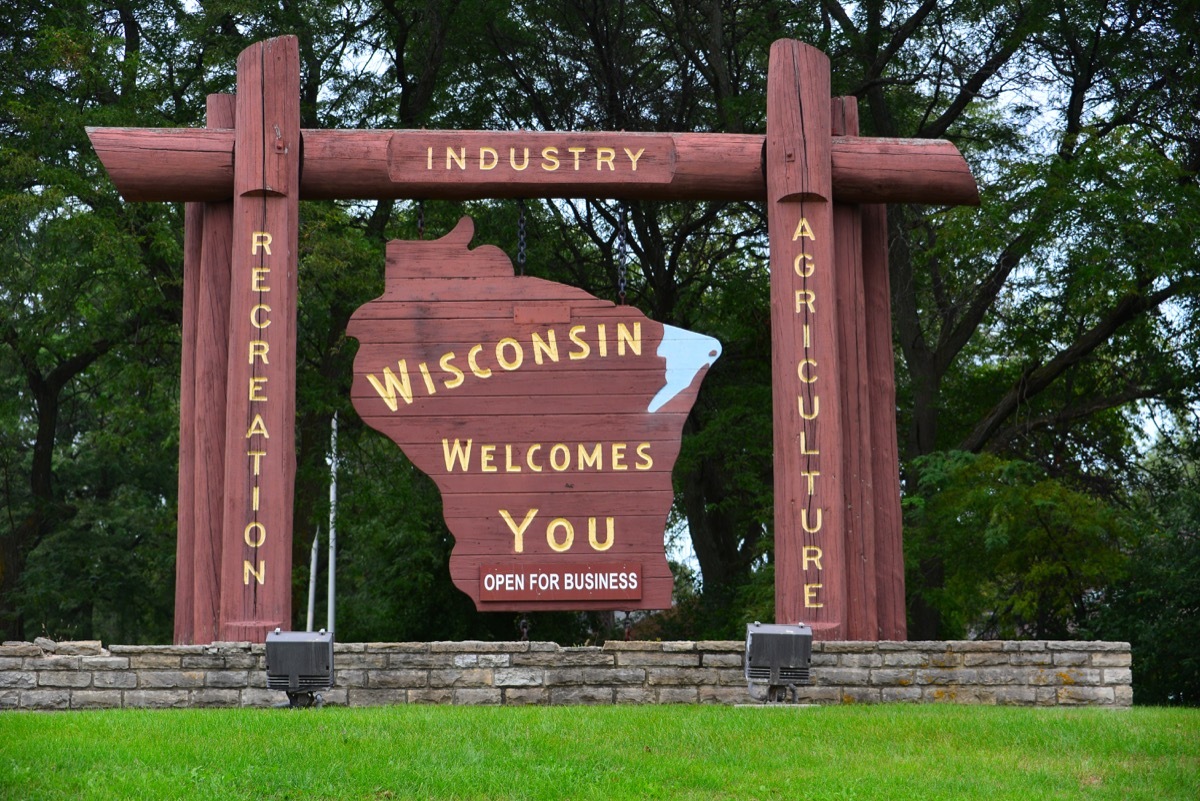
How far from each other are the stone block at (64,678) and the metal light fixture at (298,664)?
145 centimetres

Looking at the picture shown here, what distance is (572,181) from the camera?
12.9 metres

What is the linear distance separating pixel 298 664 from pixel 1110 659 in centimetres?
590

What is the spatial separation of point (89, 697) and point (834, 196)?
702 cm

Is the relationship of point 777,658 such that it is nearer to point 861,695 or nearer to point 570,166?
point 861,695

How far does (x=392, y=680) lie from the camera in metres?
11.4

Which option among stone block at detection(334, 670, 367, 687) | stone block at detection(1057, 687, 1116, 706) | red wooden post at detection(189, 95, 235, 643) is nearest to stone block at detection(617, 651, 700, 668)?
stone block at detection(334, 670, 367, 687)

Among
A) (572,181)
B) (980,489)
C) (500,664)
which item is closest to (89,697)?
(500,664)

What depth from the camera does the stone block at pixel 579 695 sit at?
449 inches

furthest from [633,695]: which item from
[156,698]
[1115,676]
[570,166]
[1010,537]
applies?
[1010,537]

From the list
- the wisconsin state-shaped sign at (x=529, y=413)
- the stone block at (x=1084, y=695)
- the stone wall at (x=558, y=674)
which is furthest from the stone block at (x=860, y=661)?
the wisconsin state-shaped sign at (x=529, y=413)

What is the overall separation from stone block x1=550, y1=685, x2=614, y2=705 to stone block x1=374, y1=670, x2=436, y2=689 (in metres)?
0.94

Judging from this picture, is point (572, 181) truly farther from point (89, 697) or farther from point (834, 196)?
point (89, 697)

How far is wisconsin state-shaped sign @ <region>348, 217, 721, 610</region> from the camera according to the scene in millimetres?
12539

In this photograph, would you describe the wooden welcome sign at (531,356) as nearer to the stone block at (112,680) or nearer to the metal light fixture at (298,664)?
the stone block at (112,680)
